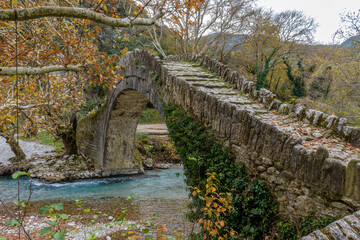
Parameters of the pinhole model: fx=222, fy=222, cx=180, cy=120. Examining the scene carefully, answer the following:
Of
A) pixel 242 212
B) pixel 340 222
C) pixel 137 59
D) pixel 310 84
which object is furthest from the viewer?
pixel 310 84

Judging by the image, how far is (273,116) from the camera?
392cm

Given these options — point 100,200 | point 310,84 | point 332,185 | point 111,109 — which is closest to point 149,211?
point 100,200

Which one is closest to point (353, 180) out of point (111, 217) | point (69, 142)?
point (111, 217)

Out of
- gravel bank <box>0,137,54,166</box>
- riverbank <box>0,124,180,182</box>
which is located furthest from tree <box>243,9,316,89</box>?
gravel bank <box>0,137,54,166</box>

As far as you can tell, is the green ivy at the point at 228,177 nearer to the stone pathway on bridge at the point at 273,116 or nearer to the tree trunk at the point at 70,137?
the stone pathway on bridge at the point at 273,116

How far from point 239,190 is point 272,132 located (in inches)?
41.3

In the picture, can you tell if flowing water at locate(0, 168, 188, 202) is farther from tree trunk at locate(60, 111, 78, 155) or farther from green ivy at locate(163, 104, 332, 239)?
green ivy at locate(163, 104, 332, 239)

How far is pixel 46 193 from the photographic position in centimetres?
983

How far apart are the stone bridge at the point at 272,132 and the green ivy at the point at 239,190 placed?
133 mm

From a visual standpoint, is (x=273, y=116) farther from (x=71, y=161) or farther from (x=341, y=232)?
(x=71, y=161)

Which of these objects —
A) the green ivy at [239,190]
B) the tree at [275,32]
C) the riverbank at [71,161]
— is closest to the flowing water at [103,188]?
the riverbank at [71,161]

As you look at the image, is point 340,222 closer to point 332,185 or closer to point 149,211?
point 332,185

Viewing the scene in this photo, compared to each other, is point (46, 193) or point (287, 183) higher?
point (287, 183)

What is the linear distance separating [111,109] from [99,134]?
2459 mm
